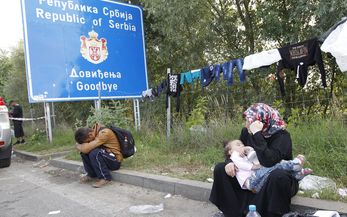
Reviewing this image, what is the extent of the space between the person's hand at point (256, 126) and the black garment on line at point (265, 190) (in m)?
0.04

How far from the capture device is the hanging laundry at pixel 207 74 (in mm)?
8422

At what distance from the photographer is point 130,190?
582cm

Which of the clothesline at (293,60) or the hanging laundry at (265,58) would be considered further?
the hanging laundry at (265,58)

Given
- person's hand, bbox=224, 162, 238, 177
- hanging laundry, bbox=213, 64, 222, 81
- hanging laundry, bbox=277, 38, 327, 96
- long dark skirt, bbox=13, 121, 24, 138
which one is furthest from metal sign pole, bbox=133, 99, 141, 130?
person's hand, bbox=224, 162, 238, 177

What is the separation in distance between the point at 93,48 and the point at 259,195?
308 inches

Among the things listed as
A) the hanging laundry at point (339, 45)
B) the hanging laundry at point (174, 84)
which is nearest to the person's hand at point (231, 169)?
the hanging laundry at point (339, 45)

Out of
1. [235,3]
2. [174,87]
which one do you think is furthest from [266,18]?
[174,87]

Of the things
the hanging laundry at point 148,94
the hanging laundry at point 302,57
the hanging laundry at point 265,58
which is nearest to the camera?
the hanging laundry at point 302,57

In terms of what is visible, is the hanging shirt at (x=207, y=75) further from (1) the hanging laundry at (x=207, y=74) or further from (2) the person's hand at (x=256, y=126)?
(2) the person's hand at (x=256, y=126)

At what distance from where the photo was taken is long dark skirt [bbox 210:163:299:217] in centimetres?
353

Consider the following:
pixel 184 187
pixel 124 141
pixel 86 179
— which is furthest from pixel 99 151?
pixel 184 187

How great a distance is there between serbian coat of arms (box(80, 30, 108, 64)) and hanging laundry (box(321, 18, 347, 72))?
6.22 metres

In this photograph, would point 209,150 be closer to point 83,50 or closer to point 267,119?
point 267,119

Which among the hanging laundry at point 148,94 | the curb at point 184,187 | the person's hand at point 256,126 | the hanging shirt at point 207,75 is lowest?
the curb at point 184,187
